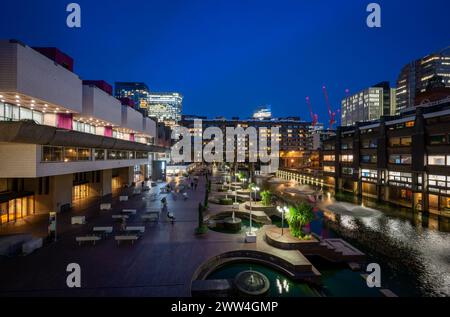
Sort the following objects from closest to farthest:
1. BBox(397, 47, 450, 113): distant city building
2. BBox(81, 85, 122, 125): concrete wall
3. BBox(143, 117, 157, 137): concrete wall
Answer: BBox(81, 85, 122, 125): concrete wall → BBox(143, 117, 157, 137): concrete wall → BBox(397, 47, 450, 113): distant city building

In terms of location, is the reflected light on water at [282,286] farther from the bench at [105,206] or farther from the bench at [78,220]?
the bench at [105,206]

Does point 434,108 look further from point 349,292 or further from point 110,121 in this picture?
point 110,121

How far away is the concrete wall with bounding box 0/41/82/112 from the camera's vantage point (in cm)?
1605

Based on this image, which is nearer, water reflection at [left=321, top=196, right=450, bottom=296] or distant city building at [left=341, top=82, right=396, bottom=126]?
water reflection at [left=321, top=196, right=450, bottom=296]

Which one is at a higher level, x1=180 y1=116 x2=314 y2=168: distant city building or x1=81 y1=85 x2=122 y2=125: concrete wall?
x1=180 y1=116 x2=314 y2=168: distant city building

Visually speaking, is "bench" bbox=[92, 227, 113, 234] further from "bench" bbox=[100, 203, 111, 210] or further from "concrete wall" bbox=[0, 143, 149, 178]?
"bench" bbox=[100, 203, 111, 210]

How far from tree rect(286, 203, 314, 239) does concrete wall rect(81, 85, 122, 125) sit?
85.0 feet

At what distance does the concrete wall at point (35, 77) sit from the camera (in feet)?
52.6

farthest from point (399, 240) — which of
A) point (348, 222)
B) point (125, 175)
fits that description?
point (125, 175)

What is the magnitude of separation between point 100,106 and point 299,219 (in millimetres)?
27546

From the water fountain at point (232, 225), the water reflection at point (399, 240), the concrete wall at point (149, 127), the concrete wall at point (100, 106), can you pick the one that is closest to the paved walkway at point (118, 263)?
the water fountain at point (232, 225)

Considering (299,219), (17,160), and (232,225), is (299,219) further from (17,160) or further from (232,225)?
(17,160)

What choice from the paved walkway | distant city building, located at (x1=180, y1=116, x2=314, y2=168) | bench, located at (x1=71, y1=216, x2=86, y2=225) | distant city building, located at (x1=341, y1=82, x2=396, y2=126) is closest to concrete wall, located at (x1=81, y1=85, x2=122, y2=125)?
bench, located at (x1=71, y1=216, x2=86, y2=225)
